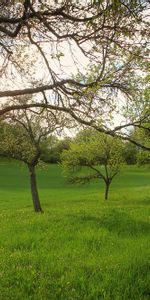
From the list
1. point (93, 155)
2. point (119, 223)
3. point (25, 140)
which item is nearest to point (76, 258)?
point (119, 223)

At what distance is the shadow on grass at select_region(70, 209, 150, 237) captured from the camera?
1664 centimetres

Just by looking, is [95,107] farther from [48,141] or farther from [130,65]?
[48,141]

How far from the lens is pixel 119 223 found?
18.9 metres

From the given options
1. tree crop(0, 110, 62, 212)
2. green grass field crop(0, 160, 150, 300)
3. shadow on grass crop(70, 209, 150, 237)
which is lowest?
green grass field crop(0, 160, 150, 300)

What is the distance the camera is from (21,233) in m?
16.7

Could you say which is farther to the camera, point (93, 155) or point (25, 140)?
point (93, 155)

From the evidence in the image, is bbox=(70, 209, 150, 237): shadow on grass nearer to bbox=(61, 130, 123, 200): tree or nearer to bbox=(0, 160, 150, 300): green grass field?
bbox=(0, 160, 150, 300): green grass field

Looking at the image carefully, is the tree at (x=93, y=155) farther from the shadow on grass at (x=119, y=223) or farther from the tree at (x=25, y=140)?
the shadow on grass at (x=119, y=223)

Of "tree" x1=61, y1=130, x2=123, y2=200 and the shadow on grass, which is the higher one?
"tree" x1=61, y1=130, x2=123, y2=200

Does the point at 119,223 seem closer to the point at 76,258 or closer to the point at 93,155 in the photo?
the point at 76,258

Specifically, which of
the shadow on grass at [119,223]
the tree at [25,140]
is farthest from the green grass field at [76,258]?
the tree at [25,140]

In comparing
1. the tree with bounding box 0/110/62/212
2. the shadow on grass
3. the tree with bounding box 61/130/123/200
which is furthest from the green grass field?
the tree with bounding box 61/130/123/200

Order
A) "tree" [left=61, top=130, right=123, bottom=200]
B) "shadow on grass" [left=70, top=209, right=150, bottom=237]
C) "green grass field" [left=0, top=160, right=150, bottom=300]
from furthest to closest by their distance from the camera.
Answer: "tree" [left=61, top=130, right=123, bottom=200], "shadow on grass" [left=70, top=209, right=150, bottom=237], "green grass field" [left=0, top=160, right=150, bottom=300]

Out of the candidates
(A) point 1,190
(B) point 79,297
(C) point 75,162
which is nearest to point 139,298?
(B) point 79,297
